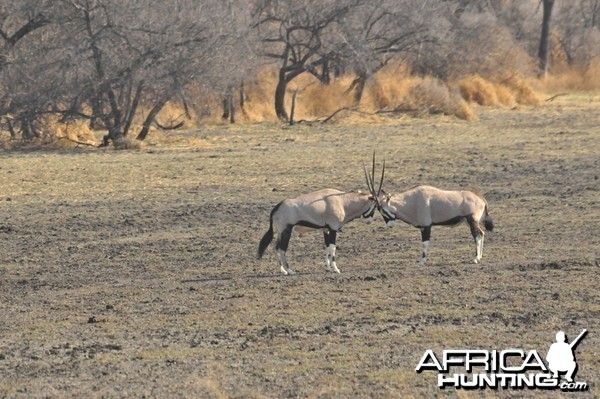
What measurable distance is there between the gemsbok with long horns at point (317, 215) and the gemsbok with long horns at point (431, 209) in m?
0.22

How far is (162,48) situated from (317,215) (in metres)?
13.8

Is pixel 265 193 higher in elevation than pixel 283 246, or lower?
lower

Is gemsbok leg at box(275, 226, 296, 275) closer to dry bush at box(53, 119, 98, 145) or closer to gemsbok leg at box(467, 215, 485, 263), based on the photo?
gemsbok leg at box(467, 215, 485, 263)

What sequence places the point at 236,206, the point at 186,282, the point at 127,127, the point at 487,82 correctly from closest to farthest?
the point at 186,282 < the point at 236,206 < the point at 127,127 < the point at 487,82

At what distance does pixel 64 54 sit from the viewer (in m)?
24.5

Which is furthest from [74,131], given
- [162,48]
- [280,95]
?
[280,95]

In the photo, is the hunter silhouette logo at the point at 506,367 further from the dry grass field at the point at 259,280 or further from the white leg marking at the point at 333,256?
the white leg marking at the point at 333,256

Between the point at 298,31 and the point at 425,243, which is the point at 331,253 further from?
the point at 298,31

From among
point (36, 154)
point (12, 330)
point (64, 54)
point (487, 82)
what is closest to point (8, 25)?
point (64, 54)

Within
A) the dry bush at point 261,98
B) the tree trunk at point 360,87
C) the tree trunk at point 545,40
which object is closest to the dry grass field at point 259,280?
the dry bush at point 261,98

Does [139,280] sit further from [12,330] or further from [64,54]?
[64,54]

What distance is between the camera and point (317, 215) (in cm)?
1181

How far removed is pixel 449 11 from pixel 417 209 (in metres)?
28.0

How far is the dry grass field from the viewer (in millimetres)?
8188
